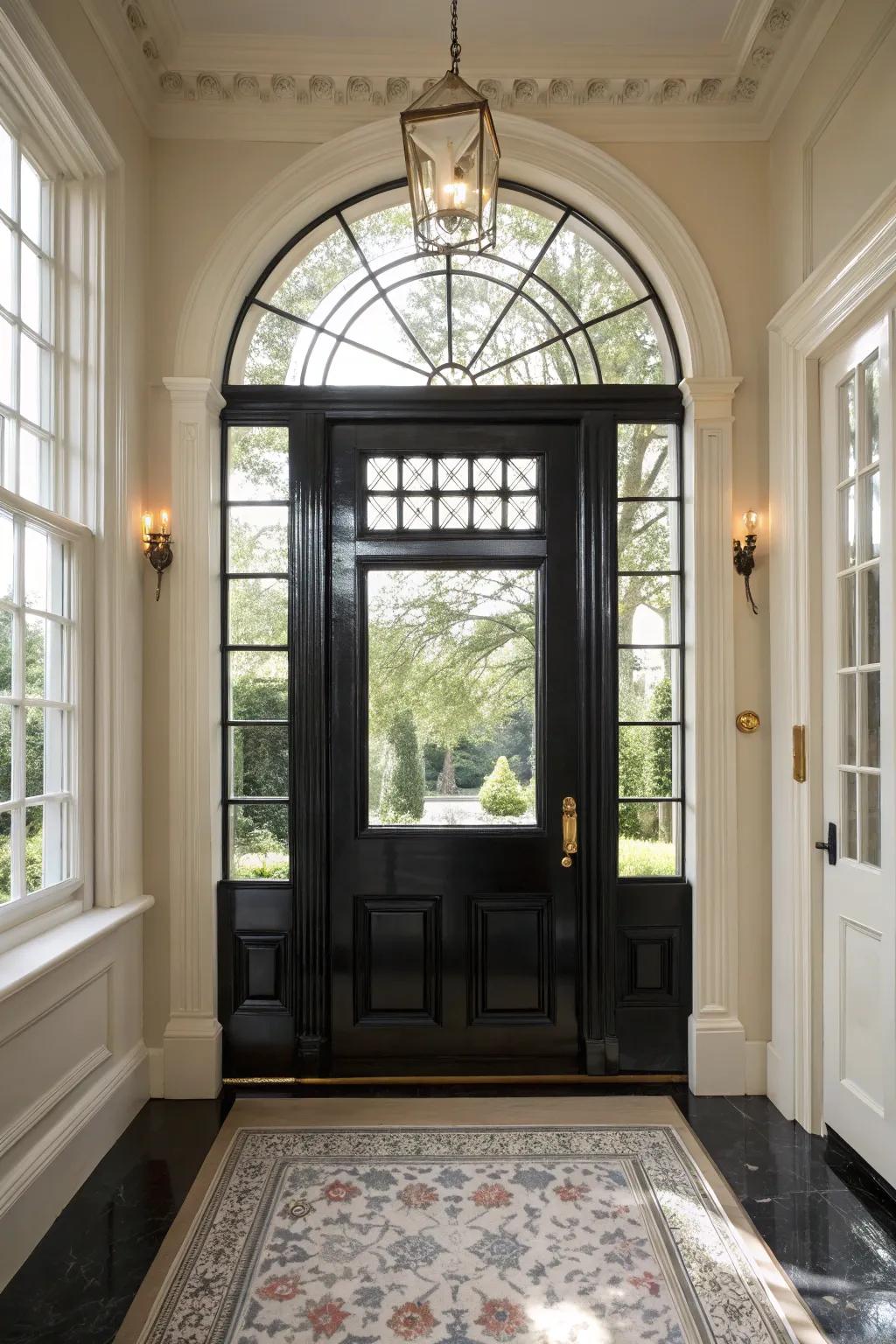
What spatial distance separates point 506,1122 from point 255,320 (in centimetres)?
320

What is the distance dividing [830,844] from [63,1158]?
2.60m

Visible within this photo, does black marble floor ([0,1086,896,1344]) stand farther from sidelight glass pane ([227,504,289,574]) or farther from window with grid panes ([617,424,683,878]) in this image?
sidelight glass pane ([227,504,289,574])

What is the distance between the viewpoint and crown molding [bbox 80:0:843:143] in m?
3.23

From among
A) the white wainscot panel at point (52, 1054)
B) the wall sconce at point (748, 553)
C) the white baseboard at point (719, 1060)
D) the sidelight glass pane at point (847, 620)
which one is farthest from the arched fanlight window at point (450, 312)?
the white baseboard at point (719, 1060)

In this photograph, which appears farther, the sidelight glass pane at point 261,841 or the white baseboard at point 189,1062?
the sidelight glass pane at point 261,841

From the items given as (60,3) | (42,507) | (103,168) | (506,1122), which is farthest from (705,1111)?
(60,3)

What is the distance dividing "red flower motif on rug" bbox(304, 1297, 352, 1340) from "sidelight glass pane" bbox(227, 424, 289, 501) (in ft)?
8.71

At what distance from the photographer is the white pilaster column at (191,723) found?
336cm

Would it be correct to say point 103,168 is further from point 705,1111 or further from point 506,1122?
point 705,1111

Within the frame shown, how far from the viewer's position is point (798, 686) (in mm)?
3135

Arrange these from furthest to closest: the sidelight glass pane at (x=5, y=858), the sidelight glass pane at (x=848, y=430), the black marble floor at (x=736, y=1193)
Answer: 1. the sidelight glass pane at (x=848, y=430)
2. the sidelight glass pane at (x=5, y=858)
3. the black marble floor at (x=736, y=1193)

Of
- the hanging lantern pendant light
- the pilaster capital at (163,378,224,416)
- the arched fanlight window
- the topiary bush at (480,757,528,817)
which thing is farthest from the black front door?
the hanging lantern pendant light

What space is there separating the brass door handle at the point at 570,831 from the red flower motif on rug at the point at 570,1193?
3.78ft

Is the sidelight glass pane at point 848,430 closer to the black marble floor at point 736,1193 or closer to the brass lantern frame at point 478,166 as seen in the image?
the brass lantern frame at point 478,166
